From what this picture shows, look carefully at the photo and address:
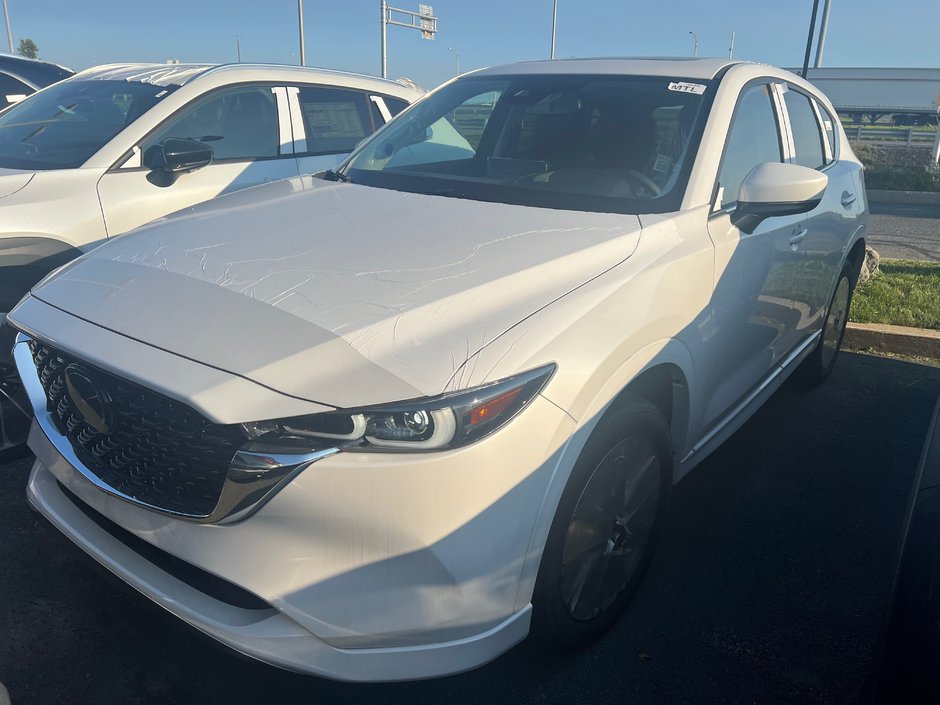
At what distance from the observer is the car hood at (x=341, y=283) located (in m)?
1.82

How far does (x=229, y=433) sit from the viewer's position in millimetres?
1749

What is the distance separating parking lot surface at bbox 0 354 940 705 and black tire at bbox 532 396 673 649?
0.14m

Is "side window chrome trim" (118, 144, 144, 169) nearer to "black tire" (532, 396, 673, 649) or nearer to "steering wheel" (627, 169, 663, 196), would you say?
"steering wheel" (627, 169, 663, 196)

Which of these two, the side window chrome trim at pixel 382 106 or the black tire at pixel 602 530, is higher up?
the side window chrome trim at pixel 382 106

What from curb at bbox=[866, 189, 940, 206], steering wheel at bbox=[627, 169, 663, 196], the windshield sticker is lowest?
curb at bbox=[866, 189, 940, 206]

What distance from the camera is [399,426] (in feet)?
5.82

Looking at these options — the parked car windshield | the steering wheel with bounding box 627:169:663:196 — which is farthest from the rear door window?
the steering wheel with bounding box 627:169:663:196

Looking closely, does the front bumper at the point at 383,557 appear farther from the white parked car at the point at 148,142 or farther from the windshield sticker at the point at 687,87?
the white parked car at the point at 148,142

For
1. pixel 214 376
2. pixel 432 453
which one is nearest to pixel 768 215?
pixel 432 453

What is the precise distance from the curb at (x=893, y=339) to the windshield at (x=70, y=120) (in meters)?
4.80

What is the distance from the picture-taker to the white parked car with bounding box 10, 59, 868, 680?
176 cm

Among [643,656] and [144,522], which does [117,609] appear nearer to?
[144,522]

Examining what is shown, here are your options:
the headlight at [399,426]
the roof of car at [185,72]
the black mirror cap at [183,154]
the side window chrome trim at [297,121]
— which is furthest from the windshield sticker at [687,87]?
the roof of car at [185,72]

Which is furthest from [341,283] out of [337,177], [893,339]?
[893,339]
